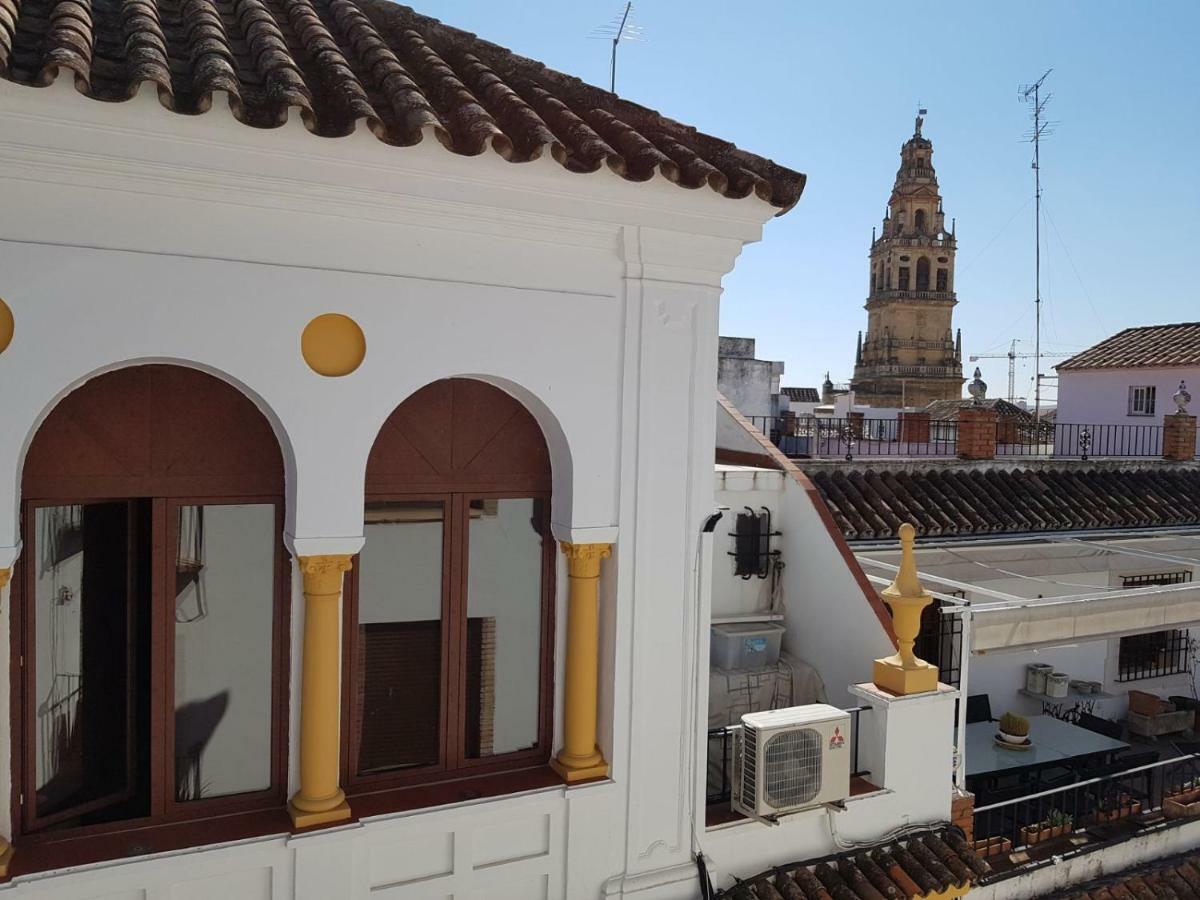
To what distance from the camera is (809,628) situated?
7.98 m

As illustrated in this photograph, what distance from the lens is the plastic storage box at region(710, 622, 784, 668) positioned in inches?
303

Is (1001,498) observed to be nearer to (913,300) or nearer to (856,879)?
(856,879)

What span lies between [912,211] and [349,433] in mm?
48867

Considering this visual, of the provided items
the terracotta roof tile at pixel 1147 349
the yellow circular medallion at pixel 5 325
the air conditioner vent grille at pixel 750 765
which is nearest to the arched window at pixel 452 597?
the air conditioner vent grille at pixel 750 765

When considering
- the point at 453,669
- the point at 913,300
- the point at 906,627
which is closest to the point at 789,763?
the point at 906,627

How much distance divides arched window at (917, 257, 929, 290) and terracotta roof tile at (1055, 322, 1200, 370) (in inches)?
865

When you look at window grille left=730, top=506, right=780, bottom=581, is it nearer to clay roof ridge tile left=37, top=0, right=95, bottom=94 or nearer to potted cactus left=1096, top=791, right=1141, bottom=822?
potted cactus left=1096, top=791, right=1141, bottom=822

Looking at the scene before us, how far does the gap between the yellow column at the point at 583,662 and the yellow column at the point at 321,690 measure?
48.0 inches

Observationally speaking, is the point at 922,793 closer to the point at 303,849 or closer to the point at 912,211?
the point at 303,849

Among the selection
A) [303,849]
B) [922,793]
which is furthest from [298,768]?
[922,793]

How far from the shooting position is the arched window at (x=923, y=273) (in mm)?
49312

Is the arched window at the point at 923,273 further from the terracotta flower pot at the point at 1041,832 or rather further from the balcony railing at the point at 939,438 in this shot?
the terracotta flower pot at the point at 1041,832

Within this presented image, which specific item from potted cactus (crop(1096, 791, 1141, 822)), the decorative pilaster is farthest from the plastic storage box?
the decorative pilaster

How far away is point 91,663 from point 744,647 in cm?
497
